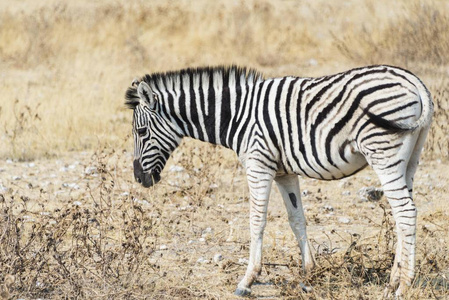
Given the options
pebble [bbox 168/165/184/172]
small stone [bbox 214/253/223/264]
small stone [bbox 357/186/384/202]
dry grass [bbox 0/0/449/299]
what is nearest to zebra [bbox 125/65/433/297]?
dry grass [bbox 0/0/449/299]

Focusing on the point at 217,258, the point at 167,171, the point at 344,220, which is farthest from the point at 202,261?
the point at 167,171

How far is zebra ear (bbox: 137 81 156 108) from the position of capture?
6641mm

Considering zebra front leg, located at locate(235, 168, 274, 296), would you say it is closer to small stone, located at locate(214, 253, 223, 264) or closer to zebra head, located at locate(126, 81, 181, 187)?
small stone, located at locate(214, 253, 223, 264)

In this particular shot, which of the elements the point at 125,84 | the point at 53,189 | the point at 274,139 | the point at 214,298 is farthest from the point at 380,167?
the point at 125,84

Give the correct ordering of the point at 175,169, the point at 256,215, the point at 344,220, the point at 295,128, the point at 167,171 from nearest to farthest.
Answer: the point at 295,128
the point at 256,215
the point at 344,220
the point at 167,171
the point at 175,169

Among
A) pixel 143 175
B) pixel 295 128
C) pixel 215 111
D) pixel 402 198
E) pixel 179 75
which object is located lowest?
pixel 402 198

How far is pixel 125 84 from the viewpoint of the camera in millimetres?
17109

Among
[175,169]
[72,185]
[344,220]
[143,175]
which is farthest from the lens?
[175,169]

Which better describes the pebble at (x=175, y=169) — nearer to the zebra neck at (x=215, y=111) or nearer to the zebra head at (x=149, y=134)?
the zebra head at (x=149, y=134)

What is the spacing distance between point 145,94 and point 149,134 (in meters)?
0.43

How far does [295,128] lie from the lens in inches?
240

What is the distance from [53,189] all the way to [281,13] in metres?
15.7

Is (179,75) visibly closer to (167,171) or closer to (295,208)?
(295,208)

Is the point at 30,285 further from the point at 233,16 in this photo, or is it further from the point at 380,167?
the point at 233,16
